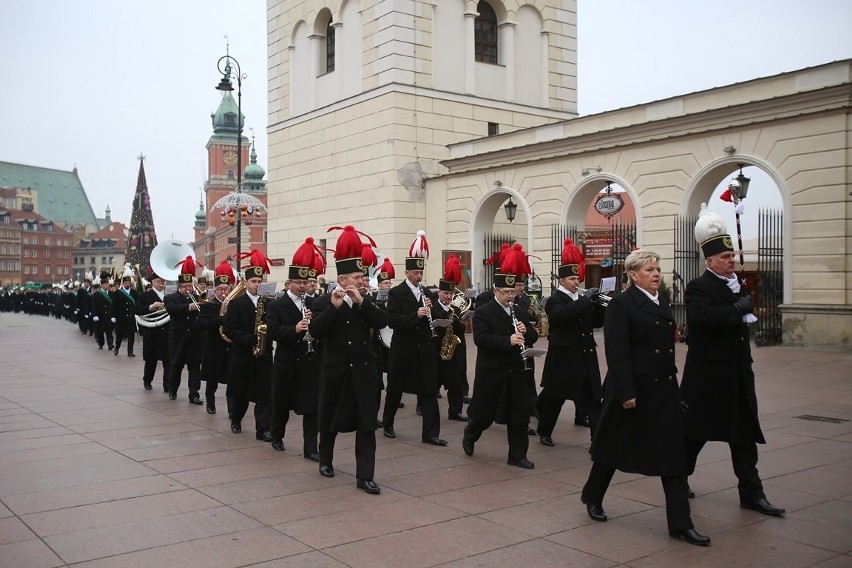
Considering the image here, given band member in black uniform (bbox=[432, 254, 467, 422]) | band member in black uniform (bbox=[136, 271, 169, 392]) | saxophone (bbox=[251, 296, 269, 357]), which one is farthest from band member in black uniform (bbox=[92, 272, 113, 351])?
band member in black uniform (bbox=[432, 254, 467, 422])

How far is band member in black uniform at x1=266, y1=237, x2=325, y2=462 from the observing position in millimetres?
8438

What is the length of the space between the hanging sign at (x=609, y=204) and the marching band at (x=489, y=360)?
35.6 feet

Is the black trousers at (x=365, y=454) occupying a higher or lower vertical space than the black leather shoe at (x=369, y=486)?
higher

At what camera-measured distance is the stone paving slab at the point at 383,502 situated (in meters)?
5.42

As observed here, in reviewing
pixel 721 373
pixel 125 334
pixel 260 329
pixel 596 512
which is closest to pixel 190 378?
pixel 260 329

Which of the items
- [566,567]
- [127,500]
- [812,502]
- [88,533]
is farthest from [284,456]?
[812,502]

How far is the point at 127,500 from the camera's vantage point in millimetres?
6754

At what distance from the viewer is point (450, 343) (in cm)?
1052

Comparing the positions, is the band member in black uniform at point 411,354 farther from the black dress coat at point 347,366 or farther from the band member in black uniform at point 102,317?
the band member in black uniform at point 102,317

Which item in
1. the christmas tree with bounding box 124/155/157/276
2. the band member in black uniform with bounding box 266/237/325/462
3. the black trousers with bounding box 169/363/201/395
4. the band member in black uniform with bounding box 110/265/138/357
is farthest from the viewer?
the christmas tree with bounding box 124/155/157/276

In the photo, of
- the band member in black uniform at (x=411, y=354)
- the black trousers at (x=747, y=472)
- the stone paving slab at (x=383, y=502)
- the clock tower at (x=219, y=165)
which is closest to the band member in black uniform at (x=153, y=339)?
the stone paving slab at (x=383, y=502)

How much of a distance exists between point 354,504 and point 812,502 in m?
3.65

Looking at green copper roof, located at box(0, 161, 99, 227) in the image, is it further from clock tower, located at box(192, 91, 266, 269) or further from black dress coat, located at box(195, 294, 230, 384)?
black dress coat, located at box(195, 294, 230, 384)

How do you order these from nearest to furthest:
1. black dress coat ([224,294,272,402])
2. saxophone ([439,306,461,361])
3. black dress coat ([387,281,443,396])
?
1. black dress coat ([387,281,443,396])
2. black dress coat ([224,294,272,402])
3. saxophone ([439,306,461,361])
